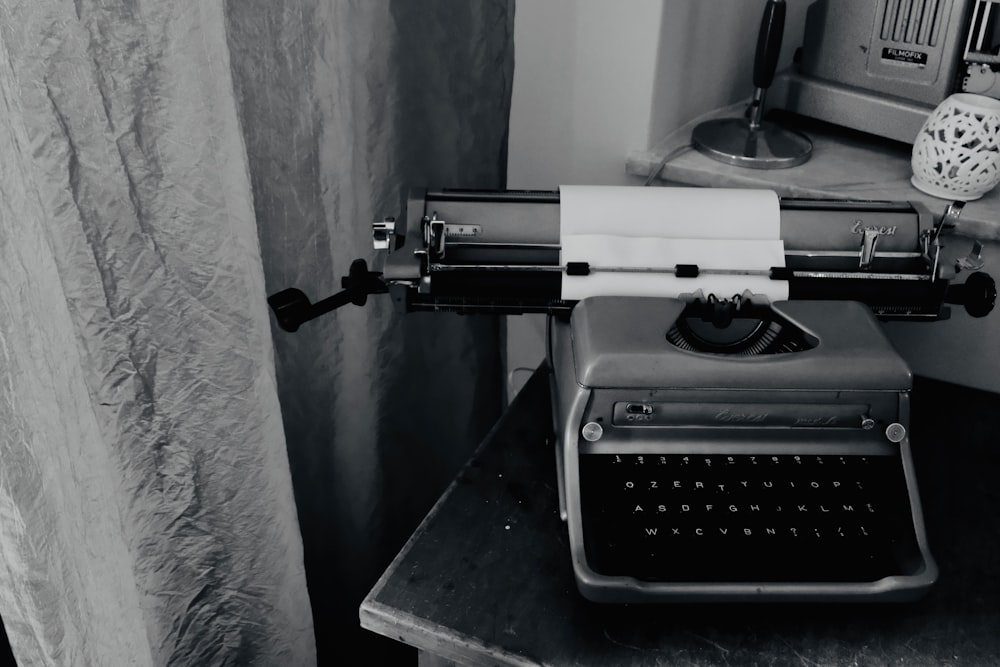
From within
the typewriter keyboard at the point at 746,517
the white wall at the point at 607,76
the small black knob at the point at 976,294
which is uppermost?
the white wall at the point at 607,76

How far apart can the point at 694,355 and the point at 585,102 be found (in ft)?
1.94

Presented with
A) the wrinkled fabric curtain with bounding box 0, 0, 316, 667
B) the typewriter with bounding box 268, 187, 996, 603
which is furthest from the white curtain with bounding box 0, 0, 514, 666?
the typewriter with bounding box 268, 187, 996, 603

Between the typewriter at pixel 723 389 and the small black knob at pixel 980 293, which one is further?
the small black knob at pixel 980 293

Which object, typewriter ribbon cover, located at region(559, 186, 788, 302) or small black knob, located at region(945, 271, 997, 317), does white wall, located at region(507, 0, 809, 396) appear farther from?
small black knob, located at region(945, 271, 997, 317)

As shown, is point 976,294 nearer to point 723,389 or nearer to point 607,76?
point 723,389

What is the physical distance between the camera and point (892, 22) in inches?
44.9

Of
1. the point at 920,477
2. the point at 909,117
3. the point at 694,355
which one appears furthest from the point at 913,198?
the point at 694,355

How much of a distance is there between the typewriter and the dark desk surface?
4 centimetres

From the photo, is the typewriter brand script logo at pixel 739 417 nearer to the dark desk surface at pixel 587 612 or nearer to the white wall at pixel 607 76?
the dark desk surface at pixel 587 612

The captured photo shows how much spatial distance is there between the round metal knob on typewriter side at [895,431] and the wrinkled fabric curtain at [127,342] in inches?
22.3

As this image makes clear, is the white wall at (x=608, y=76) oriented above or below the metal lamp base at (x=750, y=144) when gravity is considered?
above

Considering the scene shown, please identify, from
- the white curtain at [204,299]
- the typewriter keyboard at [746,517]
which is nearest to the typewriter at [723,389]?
the typewriter keyboard at [746,517]

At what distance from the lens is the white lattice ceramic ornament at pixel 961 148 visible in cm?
95

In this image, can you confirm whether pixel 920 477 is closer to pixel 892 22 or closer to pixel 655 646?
pixel 655 646
